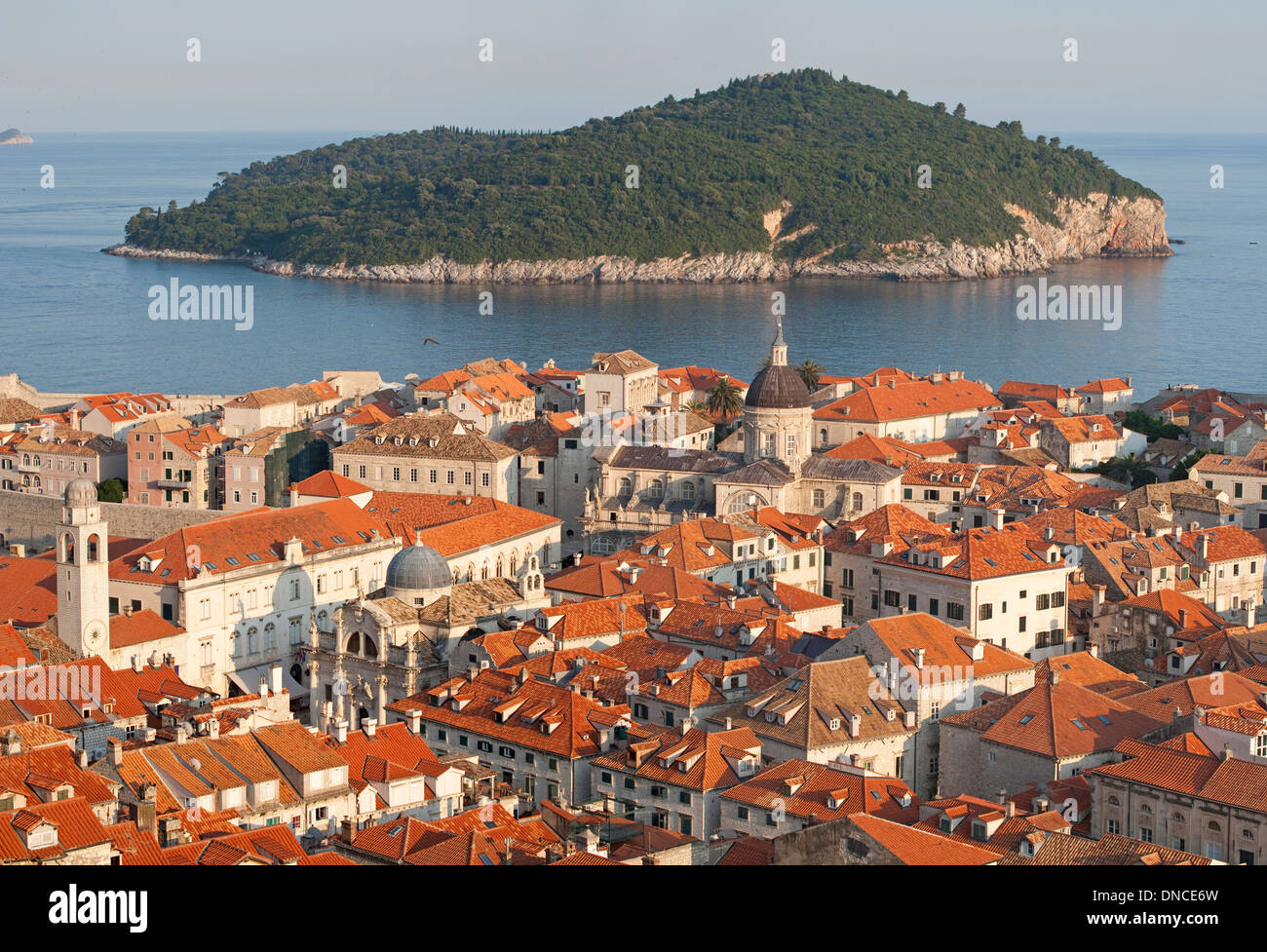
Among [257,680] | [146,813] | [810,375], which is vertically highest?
[810,375]

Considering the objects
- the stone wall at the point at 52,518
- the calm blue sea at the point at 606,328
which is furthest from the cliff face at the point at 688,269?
the stone wall at the point at 52,518

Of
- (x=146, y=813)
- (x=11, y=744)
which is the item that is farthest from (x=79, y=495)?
(x=146, y=813)

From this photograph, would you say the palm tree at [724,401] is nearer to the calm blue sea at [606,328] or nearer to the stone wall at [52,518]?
the stone wall at [52,518]

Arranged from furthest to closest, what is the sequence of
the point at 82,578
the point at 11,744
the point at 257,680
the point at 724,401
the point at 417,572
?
the point at 724,401 → the point at 257,680 → the point at 417,572 → the point at 82,578 → the point at 11,744

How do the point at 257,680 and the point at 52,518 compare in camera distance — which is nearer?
the point at 257,680

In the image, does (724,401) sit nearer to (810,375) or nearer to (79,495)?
(810,375)

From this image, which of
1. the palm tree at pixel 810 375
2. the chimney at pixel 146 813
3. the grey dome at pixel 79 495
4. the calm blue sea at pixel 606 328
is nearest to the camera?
the chimney at pixel 146 813
